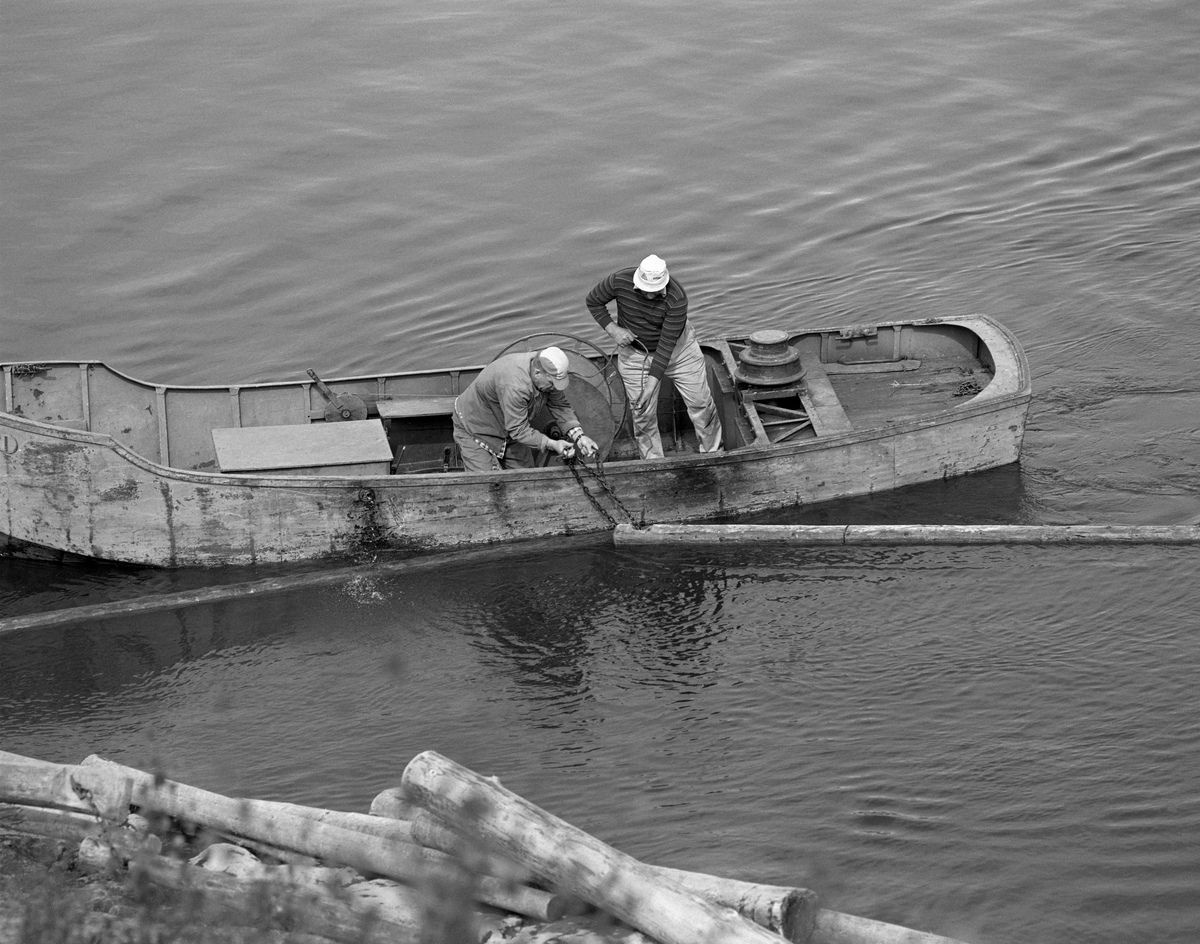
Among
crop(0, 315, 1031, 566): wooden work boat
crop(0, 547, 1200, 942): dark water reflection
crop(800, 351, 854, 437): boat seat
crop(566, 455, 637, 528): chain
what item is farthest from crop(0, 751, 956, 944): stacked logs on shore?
crop(800, 351, 854, 437): boat seat

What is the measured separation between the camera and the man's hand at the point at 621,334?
38.1ft

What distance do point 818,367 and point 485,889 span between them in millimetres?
8358

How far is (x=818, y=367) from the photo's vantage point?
43.5 ft

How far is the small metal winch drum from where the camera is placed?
12531mm

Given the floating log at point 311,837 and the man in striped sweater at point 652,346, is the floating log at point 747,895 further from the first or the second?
the man in striped sweater at point 652,346

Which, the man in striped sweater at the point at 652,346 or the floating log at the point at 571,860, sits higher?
the man in striped sweater at the point at 652,346

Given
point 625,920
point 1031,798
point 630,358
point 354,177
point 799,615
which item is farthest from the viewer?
point 354,177

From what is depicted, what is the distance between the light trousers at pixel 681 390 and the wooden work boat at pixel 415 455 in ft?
0.88

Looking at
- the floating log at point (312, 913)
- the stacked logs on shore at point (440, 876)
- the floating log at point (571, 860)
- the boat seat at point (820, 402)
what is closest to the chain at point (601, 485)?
the boat seat at point (820, 402)

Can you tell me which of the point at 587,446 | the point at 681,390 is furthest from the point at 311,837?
the point at 681,390

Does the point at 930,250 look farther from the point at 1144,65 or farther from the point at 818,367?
the point at 1144,65

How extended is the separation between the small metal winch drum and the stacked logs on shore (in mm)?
6953

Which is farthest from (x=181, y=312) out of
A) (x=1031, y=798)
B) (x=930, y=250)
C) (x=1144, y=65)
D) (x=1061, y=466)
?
(x=1144, y=65)

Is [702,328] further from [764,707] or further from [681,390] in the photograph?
[764,707]
